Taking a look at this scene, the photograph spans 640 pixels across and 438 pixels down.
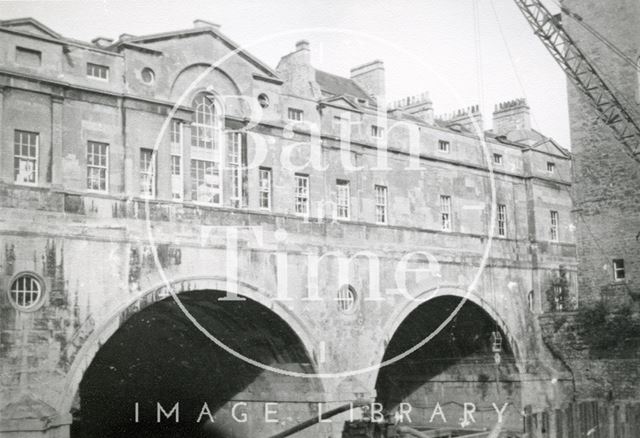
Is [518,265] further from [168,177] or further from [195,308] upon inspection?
[168,177]

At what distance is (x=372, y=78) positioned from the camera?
3203 cm

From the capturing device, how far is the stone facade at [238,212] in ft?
57.0

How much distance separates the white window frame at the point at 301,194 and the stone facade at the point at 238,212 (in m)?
0.14

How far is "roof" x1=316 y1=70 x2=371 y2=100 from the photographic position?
31984mm

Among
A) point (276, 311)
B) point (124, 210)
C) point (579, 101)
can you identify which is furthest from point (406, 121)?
point (124, 210)

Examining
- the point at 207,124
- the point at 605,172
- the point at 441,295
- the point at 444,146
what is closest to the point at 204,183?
the point at 207,124

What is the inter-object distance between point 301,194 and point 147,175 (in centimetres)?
508

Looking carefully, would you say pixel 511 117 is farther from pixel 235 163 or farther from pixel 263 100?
pixel 235 163

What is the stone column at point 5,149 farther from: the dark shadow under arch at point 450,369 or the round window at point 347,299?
the dark shadow under arch at point 450,369

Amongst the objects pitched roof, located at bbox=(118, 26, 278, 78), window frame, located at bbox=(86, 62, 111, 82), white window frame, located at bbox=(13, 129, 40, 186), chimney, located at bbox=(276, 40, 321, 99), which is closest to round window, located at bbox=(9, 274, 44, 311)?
white window frame, located at bbox=(13, 129, 40, 186)

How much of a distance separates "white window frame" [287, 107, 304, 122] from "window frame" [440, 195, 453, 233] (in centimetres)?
671

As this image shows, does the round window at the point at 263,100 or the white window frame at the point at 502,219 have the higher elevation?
the round window at the point at 263,100

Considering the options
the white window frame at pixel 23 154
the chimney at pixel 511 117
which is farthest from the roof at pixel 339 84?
the white window frame at pixel 23 154

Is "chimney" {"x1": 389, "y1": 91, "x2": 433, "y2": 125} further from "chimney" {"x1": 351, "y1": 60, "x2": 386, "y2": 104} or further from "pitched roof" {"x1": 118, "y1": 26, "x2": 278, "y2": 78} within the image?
"pitched roof" {"x1": 118, "y1": 26, "x2": 278, "y2": 78}
